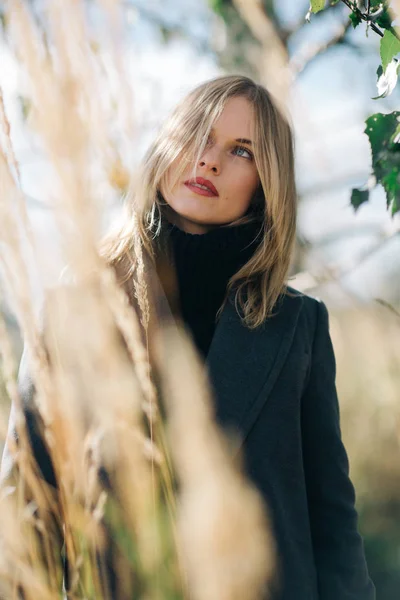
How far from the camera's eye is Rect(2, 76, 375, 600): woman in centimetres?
124

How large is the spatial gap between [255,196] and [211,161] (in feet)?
0.73

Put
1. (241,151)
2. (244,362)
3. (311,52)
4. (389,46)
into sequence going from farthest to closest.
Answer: (311,52), (241,151), (244,362), (389,46)

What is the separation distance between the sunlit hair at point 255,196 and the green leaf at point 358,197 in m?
0.28

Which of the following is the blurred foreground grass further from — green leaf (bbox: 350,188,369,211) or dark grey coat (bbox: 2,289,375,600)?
green leaf (bbox: 350,188,369,211)

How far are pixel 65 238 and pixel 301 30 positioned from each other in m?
1.74

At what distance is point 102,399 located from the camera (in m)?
0.81

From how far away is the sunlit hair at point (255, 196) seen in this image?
50.6 inches

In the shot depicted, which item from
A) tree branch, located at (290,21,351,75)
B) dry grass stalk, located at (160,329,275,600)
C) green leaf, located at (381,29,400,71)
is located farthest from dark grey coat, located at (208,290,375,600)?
tree branch, located at (290,21,351,75)

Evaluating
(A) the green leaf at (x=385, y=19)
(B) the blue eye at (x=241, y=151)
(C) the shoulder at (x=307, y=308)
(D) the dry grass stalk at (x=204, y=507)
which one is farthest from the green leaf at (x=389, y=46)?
(C) the shoulder at (x=307, y=308)

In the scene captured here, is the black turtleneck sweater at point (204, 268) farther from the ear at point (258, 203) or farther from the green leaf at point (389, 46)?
the green leaf at point (389, 46)

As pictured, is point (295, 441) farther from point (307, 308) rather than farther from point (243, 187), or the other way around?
point (243, 187)

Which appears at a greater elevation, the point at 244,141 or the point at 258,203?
the point at 244,141

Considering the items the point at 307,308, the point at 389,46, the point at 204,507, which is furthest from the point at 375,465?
the point at 389,46

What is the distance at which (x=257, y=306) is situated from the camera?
4.48 feet
